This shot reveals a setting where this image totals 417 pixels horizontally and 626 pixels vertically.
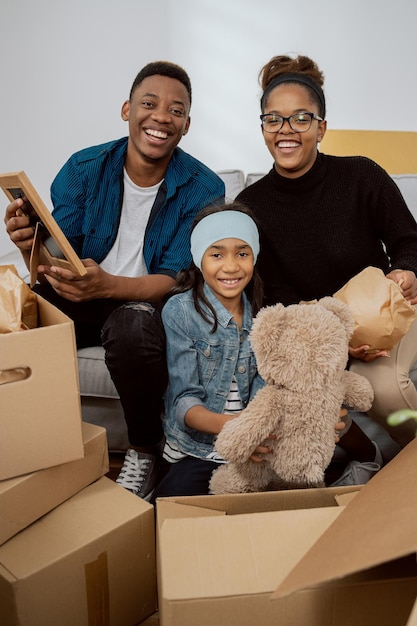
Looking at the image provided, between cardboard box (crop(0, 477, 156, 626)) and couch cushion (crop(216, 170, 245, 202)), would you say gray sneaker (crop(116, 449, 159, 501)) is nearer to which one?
cardboard box (crop(0, 477, 156, 626))

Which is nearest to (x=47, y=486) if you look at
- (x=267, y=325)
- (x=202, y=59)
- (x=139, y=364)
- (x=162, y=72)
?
(x=139, y=364)

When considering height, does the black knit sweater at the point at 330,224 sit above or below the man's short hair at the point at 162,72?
below

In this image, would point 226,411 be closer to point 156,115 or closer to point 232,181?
point 156,115

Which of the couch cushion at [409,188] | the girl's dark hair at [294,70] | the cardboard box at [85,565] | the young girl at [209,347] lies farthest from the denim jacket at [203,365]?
the couch cushion at [409,188]

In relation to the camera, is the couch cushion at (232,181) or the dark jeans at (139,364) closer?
the dark jeans at (139,364)

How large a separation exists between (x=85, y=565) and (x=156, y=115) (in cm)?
112

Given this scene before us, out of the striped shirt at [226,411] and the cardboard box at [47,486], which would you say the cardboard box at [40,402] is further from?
the striped shirt at [226,411]

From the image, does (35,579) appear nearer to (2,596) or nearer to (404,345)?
(2,596)

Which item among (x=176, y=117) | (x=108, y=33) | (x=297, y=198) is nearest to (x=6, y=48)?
(x=108, y=33)

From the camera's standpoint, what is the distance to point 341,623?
2.50ft

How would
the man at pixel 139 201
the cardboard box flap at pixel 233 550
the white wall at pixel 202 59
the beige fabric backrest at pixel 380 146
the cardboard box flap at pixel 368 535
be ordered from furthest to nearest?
the white wall at pixel 202 59, the beige fabric backrest at pixel 380 146, the man at pixel 139 201, the cardboard box flap at pixel 233 550, the cardboard box flap at pixel 368 535

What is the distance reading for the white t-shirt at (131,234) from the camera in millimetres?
1632

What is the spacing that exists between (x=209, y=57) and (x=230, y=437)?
196 centimetres

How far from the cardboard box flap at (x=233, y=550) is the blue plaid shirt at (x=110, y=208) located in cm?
85
